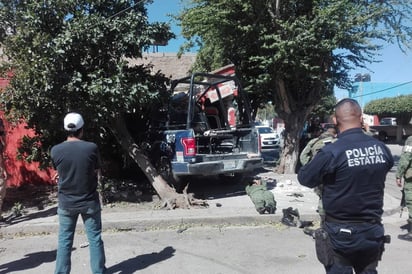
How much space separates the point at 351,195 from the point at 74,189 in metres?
2.62

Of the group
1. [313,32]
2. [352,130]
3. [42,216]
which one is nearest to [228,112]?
[313,32]

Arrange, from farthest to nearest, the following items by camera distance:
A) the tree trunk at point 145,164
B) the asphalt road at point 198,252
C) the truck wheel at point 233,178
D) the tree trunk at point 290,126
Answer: the tree trunk at point 290,126 < the truck wheel at point 233,178 < the tree trunk at point 145,164 < the asphalt road at point 198,252

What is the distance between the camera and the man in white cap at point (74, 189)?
419cm

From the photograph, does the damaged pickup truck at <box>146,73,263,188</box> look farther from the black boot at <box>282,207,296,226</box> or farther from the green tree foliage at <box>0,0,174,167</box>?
the black boot at <box>282,207,296,226</box>

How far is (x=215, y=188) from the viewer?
9875 millimetres

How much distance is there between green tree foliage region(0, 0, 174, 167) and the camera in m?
6.85

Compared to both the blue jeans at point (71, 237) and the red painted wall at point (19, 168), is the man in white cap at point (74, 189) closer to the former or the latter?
the blue jeans at point (71, 237)

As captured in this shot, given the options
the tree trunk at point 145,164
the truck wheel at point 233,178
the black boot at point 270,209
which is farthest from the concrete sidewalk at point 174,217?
the truck wheel at point 233,178

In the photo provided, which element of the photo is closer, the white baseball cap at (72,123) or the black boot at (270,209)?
the white baseball cap at (72,123)

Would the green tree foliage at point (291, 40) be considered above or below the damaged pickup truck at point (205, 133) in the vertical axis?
above

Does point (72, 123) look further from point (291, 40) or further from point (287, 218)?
point (291, 40)

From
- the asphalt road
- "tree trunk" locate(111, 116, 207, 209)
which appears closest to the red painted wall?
"tree trunk" locate(111, 116, 207, 209)

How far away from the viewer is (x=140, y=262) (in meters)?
5.20

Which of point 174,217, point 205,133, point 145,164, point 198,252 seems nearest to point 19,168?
point 145,164
